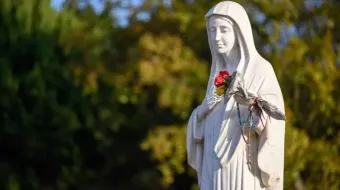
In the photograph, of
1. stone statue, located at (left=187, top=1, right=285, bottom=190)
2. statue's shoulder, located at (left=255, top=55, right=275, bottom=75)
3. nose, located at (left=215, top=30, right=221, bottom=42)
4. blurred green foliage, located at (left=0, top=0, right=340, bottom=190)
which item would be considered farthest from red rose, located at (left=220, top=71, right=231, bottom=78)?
blurred green foliage, located at (left=0, top=0, right=340, bottom=190)

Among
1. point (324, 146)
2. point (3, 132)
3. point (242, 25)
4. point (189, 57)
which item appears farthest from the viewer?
point (3, 132)

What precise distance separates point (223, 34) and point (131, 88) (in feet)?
77.6

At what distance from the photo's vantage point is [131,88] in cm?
3559

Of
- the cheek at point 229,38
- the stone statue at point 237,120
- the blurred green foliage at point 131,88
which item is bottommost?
the blurred green foliage at point 131,88

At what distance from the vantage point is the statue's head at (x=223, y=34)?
12008 mm

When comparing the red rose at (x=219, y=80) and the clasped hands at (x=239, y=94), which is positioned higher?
the red rose at (x=219, y=80)

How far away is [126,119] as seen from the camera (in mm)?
37281

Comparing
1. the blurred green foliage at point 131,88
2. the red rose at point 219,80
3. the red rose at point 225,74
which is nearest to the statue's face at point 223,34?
the red rose at point 225,74

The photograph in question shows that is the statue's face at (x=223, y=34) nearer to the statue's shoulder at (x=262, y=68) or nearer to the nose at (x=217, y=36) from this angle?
the nose at (x=217, y=36)

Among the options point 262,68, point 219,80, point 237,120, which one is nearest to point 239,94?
point 219,80

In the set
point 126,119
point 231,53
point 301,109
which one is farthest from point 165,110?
point 231,53

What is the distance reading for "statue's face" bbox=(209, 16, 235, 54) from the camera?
12008mm

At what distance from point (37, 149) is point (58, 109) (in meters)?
1.46

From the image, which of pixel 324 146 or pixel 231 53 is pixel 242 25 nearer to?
pixel 231 53
